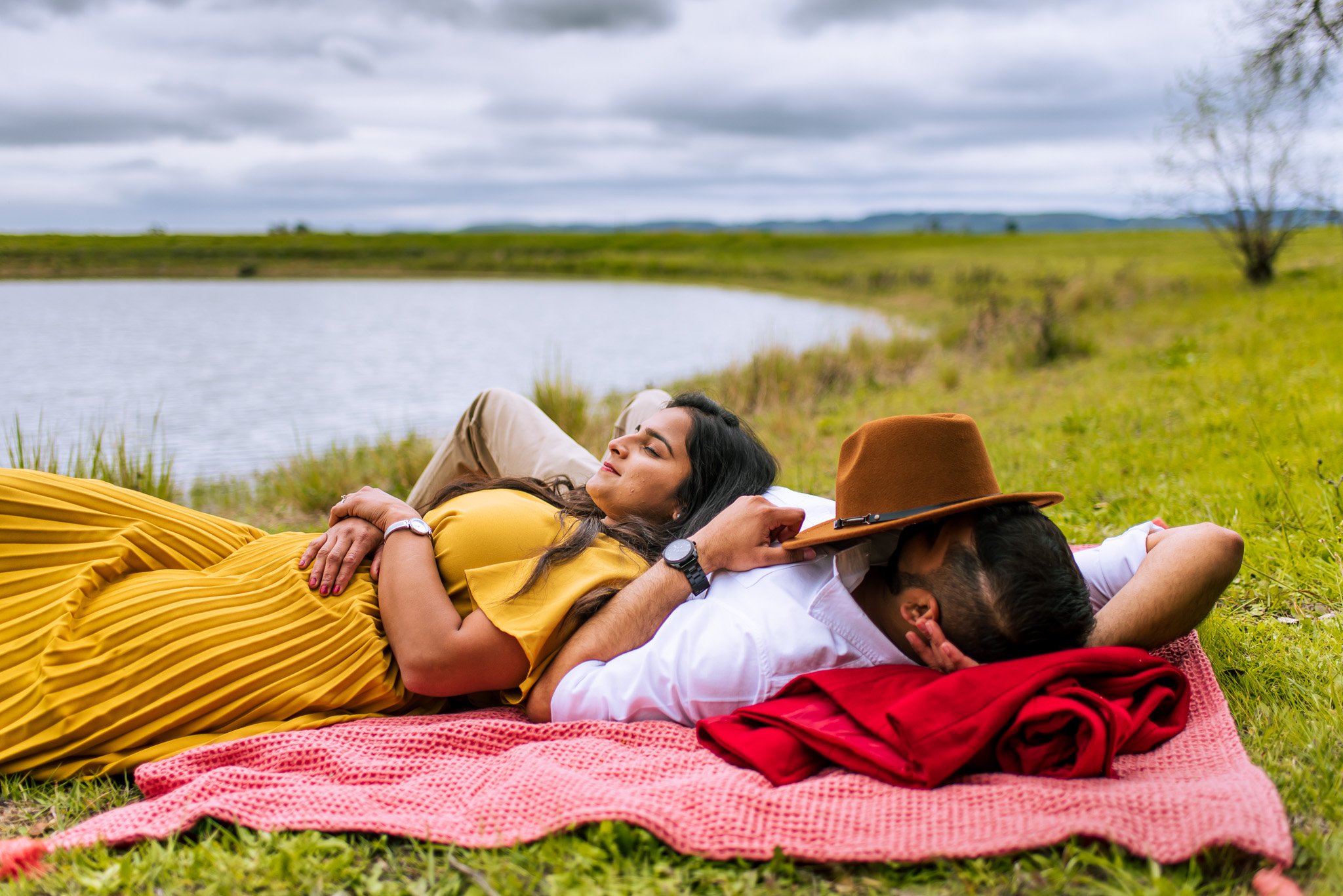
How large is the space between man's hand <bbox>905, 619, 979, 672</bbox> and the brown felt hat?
285mm

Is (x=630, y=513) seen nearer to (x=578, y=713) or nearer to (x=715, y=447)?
(x=715, y=447)

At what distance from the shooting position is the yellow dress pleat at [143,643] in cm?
264

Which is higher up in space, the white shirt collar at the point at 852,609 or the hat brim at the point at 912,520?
the hat brim at the point at 912,520

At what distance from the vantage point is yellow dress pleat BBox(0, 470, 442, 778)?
264 centimetres

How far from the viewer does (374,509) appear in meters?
3.06

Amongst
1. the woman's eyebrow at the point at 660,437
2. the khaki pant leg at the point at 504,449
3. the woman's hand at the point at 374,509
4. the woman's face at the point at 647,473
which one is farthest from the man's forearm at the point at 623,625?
the khaki pant leg at the point at 504,449

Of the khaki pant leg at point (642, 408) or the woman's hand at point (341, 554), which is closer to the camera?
the woman's hand at point (341, 554)

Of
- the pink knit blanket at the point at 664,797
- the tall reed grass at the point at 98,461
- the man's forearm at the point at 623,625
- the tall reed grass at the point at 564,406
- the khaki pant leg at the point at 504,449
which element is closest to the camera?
the pink knit blanket at the point at 664,797

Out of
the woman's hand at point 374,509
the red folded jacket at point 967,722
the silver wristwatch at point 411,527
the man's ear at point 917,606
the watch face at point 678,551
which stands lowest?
the red folded jacket at point 967,722

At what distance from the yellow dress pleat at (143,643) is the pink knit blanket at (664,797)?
19 cm

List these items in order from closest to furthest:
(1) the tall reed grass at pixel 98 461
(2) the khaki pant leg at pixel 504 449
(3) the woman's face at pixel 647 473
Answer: (3) the woman's face at pixel 647 473
(2) the khaki pant leg at pixel 504 449
(1) the tall reed grass at pixel 98 461

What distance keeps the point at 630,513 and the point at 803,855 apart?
147 centimetres

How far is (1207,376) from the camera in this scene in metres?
8.69

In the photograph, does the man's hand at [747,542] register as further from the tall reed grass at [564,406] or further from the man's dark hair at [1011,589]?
the tall reed grass at [564,406]
